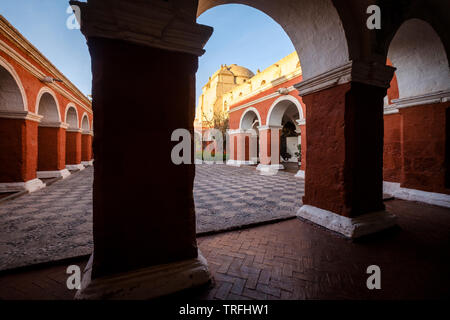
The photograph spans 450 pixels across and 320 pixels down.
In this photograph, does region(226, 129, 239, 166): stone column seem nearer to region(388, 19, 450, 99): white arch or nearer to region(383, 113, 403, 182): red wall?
region(383, 113, 403, 182): red wall

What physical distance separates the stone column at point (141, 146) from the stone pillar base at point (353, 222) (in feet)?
7.23

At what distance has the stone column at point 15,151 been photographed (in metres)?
5.82

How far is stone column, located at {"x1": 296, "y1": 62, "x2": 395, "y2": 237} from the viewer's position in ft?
9.38

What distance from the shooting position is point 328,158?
3.10 metres

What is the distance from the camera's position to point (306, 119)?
136 inches

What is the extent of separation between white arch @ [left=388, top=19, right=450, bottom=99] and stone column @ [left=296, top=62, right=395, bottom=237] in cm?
219

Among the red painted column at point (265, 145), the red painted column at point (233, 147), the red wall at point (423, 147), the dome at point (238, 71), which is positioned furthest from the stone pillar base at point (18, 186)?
the dome at point (238, 71)

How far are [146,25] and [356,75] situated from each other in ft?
9.44

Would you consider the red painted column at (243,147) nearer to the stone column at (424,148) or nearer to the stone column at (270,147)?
the stone column at (270,147)

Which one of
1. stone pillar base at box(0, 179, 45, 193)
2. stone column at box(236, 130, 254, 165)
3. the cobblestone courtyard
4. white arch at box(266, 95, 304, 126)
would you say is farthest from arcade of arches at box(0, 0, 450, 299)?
stone column at box(236, 130, 254, 165)

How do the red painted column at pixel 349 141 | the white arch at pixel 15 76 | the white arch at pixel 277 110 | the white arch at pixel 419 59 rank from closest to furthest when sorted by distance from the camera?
the red painted column at pixel 349 141 < the white arch at pixel 419 59 < the white arch at pixel 15 76 < the white arch at pixel 277 110

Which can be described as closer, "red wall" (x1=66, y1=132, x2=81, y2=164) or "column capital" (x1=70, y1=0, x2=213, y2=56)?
"column capital" (x1=70, y1=0, x2=213, y2=56)

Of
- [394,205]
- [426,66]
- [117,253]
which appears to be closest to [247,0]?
[117,253]

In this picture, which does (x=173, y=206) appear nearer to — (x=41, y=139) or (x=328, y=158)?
(x=328, y=158)
